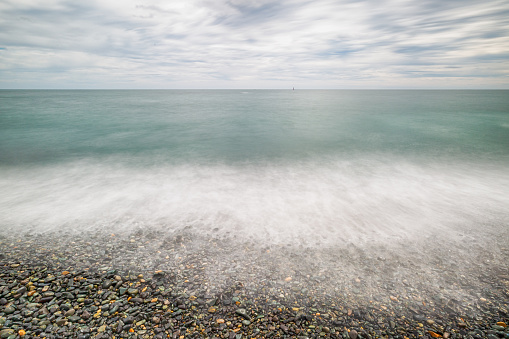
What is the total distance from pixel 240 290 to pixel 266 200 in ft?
14.4

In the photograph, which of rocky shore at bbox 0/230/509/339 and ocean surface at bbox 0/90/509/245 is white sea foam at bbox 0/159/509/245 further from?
rocky shore at bbox 0/230/509/339

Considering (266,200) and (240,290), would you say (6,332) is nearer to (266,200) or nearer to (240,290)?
(240,290)

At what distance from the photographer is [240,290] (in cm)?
453

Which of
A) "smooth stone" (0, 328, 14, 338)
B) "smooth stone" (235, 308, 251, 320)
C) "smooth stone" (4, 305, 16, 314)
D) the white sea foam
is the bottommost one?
"smooth stone" (235, 308, 251, 320)

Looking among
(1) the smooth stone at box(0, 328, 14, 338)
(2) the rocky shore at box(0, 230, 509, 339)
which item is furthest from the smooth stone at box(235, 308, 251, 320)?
(1) the smooth stone at box(0, 328, 14, 338)

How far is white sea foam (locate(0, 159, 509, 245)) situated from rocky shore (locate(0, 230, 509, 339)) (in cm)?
76

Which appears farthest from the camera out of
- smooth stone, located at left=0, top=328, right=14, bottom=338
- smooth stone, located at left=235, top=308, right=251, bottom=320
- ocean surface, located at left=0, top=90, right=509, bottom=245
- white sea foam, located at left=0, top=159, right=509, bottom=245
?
ocean surface, located at left=0, top=90, right=509, bottom=245

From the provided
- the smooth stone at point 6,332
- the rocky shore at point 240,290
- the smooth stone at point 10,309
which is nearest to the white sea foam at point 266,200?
the rocky shore at point 240,290

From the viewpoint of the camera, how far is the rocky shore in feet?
12.3

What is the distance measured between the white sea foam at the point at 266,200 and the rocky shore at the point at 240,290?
76 centimetres

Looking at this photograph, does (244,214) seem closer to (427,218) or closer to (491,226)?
(427,218)

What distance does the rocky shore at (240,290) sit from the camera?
3761 millimetres

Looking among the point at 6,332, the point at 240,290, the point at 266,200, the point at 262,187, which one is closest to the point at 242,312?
the point at 240,290

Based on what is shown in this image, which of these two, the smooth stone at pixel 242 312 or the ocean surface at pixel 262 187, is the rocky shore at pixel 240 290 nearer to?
the smooth stone at pixel 242 312
